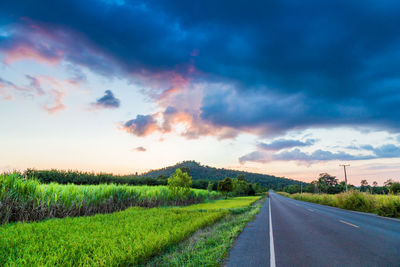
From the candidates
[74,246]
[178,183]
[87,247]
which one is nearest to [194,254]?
[87,247]

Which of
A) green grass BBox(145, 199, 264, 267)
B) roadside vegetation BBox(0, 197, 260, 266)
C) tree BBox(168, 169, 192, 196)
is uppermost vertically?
tree BBox(168, 169, 192, 196)

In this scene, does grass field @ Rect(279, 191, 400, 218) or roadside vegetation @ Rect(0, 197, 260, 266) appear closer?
roadside vegetation @ Rect(0, 197, 260, 266)

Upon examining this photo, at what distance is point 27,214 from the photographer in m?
9.34

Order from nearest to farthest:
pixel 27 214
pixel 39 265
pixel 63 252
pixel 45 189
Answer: pixel 39 265 < pixel 63 252 < pixel 27 214 < pixel 45 189

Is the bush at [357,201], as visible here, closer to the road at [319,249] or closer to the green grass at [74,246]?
the road at [319,249]

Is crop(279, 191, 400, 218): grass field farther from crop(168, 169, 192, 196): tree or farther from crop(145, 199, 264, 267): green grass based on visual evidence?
crop(168, 169, 192, 196): tree

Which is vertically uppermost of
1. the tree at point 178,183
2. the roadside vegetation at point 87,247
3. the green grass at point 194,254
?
the tree at point 178,183

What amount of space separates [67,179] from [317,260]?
118ft

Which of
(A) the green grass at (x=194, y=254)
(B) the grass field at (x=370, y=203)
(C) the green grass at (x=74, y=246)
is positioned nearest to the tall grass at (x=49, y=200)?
(C) the green grass at (x=74, y=246)

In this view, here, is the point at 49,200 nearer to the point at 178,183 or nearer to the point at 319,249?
the point at 319,249

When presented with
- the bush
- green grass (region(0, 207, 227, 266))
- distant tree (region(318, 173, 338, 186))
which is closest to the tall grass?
green grass (region(0, 207, 227, 266))

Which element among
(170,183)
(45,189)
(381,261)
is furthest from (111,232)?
(170,183)

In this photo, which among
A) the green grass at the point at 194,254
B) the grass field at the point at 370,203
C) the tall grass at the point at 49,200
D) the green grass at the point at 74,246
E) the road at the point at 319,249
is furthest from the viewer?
the grass field at the point at 370,203

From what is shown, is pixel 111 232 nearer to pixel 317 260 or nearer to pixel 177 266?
pixel 177 266
